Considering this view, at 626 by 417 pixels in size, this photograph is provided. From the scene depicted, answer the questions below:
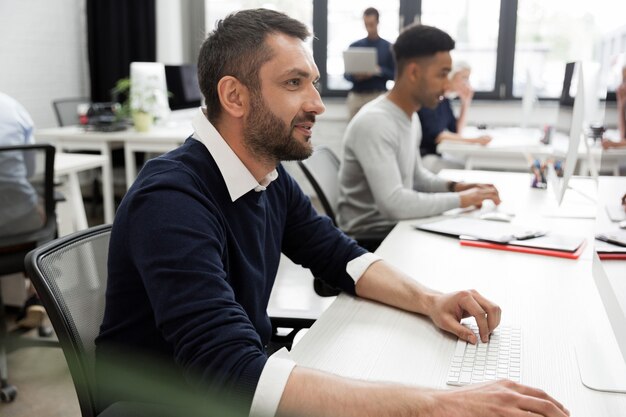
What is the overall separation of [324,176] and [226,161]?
120cm

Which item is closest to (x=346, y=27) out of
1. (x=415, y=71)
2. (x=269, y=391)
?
(x=415, y=71)

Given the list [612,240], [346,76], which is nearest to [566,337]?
[612,240]

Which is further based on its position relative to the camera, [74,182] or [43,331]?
[74,182]

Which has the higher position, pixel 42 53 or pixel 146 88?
pixel 42 53

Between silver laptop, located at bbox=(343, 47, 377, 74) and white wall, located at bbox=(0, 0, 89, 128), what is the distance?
Result: 244 centimetres

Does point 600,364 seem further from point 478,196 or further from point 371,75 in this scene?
point 371,75

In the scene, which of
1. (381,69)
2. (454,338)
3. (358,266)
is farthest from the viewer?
(381,69)

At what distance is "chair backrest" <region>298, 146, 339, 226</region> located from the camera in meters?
2.18

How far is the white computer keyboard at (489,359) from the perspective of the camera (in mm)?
1007

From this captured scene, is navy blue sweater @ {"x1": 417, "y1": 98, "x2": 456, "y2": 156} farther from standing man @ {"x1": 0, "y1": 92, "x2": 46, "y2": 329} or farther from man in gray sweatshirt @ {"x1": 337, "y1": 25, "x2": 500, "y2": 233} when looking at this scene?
standing man @ {"x1": 0, "y1": 92, "x2": 46, "y2": 329}

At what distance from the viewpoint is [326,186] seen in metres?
2.35

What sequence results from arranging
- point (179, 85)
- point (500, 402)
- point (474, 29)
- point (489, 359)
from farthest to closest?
point (474, 29) < point (179, 85) < point (489, 359) < point (500, 402)

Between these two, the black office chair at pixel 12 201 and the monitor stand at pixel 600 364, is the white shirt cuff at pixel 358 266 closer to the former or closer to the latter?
the monitor stand at pixel 600 364

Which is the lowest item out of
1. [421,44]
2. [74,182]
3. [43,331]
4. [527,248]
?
[43,331]
